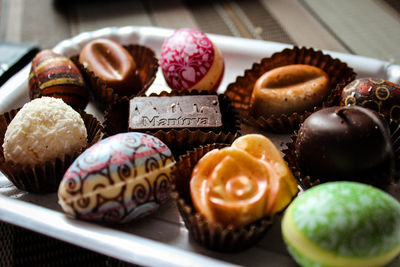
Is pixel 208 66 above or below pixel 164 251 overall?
above

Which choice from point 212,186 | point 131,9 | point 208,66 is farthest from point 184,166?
point 131,9

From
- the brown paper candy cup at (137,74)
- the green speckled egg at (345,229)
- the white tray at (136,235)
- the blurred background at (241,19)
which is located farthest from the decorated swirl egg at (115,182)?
the blurred background at (241,19)

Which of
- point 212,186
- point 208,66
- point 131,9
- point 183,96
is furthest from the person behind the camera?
point 131,9

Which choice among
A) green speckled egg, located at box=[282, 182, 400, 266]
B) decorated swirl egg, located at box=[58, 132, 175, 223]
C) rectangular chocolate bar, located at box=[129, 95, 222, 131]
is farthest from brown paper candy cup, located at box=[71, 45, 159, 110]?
green speckled egg, located at box=[282, 182, 400, 266]

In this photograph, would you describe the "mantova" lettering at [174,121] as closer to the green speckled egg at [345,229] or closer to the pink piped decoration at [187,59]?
the pink piped decoration at [187,59]

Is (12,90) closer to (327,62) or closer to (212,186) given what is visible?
(212,186)
